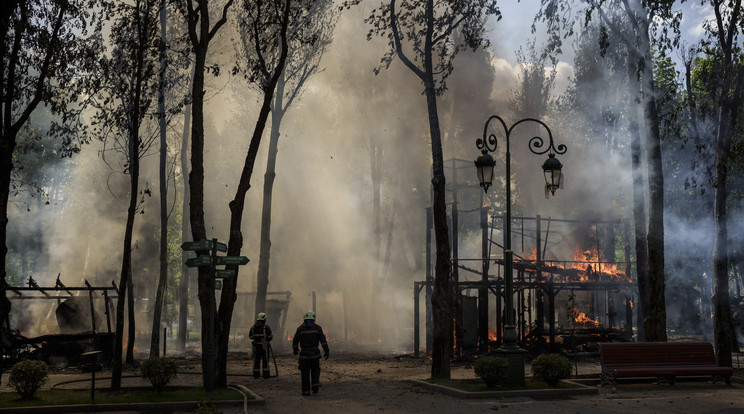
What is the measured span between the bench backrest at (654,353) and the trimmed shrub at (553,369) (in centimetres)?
118

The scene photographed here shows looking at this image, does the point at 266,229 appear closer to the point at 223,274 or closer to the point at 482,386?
the point at 223,274

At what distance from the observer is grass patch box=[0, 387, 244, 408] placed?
38.7 feet

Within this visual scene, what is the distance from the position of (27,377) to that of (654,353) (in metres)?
12.3

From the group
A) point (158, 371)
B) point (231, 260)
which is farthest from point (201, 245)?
point (158, 371)

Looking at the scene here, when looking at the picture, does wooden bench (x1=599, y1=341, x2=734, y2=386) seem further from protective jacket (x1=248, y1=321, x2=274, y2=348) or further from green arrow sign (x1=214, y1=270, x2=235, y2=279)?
protective jacket (x1=248, y1=321, x2=274, y2=348)

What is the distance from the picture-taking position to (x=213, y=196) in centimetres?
5791

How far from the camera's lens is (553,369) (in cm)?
1375

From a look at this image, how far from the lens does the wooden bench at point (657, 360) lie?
14.4m

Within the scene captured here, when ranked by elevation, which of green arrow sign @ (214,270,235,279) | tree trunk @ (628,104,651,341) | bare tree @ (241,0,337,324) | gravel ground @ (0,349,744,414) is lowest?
gravel ground @ (0,349,744,414)

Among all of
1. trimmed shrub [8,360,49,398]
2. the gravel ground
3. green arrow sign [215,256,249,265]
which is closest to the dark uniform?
the gravel ground

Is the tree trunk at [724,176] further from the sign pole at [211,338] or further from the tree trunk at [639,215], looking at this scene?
the sign pole at [211,338]

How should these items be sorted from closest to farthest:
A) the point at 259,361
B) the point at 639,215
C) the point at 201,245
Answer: the point at 201,245 → the point at 259,361 → the point at 639,215

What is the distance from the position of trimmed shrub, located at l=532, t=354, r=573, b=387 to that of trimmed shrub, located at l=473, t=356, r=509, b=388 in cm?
83

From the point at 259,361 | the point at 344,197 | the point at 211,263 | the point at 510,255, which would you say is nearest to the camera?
the point at 211,263
